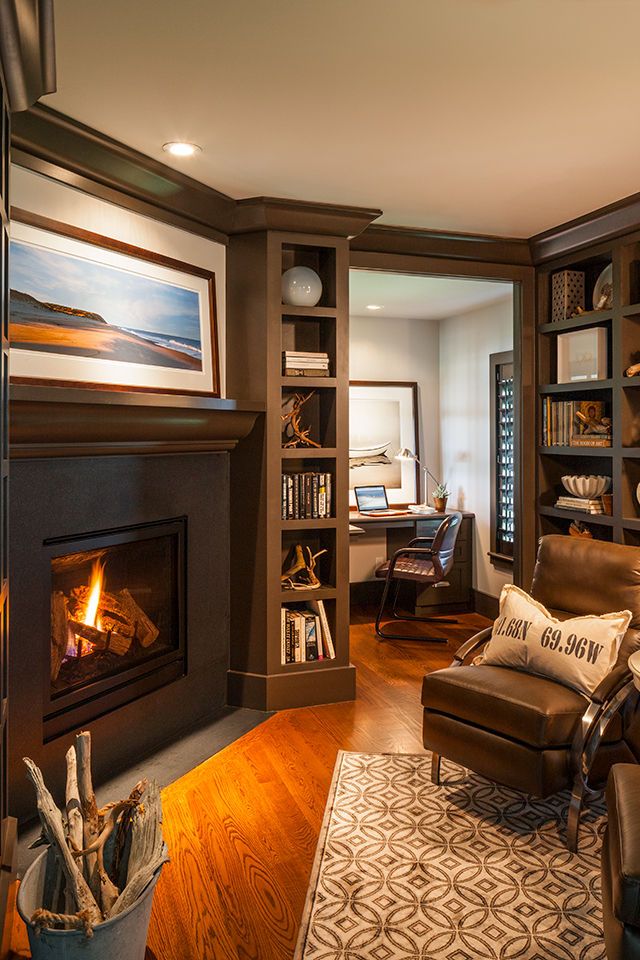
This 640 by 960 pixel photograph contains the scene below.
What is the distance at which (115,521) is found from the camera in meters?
3.15

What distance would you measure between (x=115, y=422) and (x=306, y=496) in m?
1.38

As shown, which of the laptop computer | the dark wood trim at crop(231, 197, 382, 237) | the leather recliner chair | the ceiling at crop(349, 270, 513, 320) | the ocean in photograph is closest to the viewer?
the leather recliner chair

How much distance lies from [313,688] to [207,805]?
117cm

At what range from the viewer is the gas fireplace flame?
3.19 meters

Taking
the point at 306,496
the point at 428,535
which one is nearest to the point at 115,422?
the point at 306,496

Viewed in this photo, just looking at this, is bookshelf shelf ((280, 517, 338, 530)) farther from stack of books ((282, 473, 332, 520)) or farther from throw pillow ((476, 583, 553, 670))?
throw pillow ((476, 583, 553, 670))

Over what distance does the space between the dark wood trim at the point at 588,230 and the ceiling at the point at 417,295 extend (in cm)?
39

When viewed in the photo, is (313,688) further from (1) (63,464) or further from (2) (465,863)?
(1) (63,464)

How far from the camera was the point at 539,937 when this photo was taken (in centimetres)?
212

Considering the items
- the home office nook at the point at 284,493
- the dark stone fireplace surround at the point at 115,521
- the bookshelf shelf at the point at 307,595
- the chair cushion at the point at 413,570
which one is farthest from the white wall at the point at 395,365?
the dark stone fireplace surround at the point at 115,521

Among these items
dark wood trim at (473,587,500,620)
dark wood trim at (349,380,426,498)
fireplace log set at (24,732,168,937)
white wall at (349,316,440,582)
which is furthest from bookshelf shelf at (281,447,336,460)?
dark wood trim at (349,380,426,498)

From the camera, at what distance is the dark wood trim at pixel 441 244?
4.25 m

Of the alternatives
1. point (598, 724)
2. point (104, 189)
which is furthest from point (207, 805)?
point (104, 189)

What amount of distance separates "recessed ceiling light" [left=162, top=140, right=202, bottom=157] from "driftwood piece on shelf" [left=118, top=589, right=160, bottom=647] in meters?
1.90
